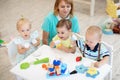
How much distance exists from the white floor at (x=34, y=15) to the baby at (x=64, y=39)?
0.72m

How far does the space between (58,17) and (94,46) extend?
18.0 inches

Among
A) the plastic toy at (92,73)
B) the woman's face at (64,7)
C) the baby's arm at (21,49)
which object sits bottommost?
the plastic toy at (92,73)

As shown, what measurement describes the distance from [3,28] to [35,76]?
1.63 metres

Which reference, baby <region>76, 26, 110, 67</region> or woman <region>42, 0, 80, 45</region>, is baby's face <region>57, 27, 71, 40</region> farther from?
woman <region>42, 0, 80, 45</region>

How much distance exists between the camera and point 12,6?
3461 mm

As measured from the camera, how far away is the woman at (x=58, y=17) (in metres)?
1.92

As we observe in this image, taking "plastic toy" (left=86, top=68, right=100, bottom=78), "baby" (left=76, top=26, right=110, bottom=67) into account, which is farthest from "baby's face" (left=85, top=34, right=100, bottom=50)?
"plastic toy" (left=86, top=68, right=100, bottom=78)

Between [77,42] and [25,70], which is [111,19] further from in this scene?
[25,70]

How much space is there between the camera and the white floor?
2598 millimetres

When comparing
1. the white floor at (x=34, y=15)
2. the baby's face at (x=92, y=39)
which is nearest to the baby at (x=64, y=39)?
the baby's face at (x=92, y=39)

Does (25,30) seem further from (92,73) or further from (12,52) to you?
(92,73)

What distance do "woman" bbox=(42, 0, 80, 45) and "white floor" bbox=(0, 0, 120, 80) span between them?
22.3 inches

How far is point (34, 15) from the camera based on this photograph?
3201mm

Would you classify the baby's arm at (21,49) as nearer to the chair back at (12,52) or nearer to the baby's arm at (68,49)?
the chair back at (12,52)
